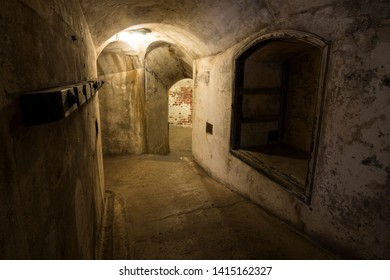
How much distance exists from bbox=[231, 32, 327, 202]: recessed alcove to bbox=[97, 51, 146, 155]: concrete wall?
12.2 ft

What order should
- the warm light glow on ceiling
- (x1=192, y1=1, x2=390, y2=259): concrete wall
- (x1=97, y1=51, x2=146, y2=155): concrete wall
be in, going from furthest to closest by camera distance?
(x1=97, y1=51, x2=146, y2=155): concrete wall, the warm light glow on ceiling, (x1=192, y1=1, x2=390, y2=259): concrete wall

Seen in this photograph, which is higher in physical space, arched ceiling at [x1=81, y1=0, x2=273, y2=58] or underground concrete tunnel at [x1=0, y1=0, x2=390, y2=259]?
arched ceiling at [x1=81, y1=0, x2=273, y2=58]

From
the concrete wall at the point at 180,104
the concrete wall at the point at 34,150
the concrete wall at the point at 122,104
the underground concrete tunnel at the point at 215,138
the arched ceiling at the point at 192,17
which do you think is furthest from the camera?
the concrete wall at the point at 180,104

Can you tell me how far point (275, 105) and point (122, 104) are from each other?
4.31 metres

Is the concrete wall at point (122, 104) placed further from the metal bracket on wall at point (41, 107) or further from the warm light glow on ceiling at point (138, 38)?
the metal bracket on wall at point (41, 107)

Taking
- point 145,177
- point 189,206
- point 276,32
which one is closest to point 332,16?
point 276,32

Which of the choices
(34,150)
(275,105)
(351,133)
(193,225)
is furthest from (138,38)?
(34,150)

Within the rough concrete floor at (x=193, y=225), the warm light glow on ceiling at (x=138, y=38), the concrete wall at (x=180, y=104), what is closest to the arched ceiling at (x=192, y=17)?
the warm light glow on ceiling at (x=138, y=38)

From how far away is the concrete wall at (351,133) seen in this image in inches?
79.0

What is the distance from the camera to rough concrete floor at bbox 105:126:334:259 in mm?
2739

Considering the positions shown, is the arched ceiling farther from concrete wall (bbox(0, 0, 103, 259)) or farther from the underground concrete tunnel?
concrete wall (bbox(0, 0, 103, 259))

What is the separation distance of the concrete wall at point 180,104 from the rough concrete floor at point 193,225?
7.96m

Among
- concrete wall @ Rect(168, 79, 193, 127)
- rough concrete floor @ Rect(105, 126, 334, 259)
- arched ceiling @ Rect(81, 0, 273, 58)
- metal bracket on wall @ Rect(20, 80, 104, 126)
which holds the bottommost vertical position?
rough concrete floor @ Rect(105, 126, 334, 259)

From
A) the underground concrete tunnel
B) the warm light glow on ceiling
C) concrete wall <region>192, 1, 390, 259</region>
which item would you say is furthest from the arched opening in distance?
concrete wall <region>192, 1, 390, 259</region>
